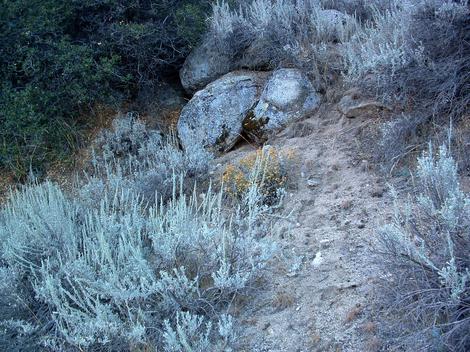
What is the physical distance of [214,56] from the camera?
26.7 feet

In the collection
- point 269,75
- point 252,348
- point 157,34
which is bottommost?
point 252,348

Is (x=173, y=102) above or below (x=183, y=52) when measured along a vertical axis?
below

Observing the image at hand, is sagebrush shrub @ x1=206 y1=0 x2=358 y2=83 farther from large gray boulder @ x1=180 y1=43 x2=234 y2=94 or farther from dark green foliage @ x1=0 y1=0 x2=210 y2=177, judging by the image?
dark green foliage @ x1=0 y1=0 x2=210 y2=177

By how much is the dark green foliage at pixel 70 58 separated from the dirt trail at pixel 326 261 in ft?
9.31

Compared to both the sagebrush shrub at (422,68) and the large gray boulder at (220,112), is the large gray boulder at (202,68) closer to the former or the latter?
the large gray boulder at (220,112)

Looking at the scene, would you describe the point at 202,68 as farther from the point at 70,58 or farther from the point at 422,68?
the point at 422,68

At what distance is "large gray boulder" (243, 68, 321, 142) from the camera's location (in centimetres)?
704

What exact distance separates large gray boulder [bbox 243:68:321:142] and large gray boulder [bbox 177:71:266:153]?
0.16 metres

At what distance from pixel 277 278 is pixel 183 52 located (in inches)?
178

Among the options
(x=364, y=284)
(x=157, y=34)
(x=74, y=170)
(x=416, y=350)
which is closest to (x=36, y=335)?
(x=364, y=284)

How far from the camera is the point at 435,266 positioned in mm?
3594

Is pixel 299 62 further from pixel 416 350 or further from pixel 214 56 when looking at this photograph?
pixel 416 350

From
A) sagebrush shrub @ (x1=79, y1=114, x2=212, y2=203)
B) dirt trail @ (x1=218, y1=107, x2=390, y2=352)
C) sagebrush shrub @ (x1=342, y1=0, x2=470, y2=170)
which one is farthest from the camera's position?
sagebrush shrub @ (x1=79, y1=114, x2=212, y2=203)

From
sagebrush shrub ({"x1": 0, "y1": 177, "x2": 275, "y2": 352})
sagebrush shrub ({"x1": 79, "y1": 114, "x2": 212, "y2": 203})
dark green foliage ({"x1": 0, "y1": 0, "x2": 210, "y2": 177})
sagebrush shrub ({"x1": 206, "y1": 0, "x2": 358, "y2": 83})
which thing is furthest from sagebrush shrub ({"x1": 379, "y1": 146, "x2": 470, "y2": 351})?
dark green foliage ({"x1": 0, "y1": 0, "x2": 210, "y2": 177})
